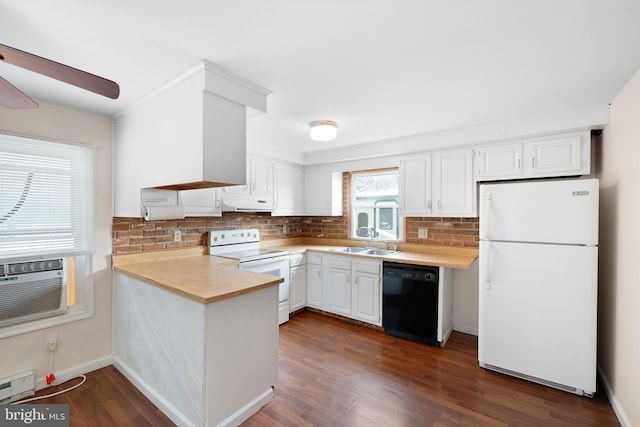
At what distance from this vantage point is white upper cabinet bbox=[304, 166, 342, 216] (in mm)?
4223

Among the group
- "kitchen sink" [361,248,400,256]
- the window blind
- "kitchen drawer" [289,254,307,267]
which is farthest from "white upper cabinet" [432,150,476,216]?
the window blind

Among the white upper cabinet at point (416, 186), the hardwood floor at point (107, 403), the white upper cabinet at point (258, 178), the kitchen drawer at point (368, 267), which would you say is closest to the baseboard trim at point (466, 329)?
the kitchen drawer at point (368, 267)

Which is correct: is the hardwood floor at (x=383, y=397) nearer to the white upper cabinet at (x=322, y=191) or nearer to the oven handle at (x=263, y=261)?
the oven handle at (x=263, y=261)

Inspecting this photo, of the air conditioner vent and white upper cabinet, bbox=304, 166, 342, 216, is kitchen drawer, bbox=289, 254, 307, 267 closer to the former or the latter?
white upper cabinet, bbox=304, 166, 342, 216

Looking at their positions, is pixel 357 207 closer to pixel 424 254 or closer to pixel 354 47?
pixel 424 254

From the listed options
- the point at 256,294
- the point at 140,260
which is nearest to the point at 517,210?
the point at 256,294

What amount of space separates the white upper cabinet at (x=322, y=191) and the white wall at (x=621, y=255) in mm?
2803

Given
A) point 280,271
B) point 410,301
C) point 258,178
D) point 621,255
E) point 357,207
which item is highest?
point 258,178

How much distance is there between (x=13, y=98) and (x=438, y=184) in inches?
131

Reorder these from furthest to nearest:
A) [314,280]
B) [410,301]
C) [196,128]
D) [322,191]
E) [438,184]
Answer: [322,191] → [314,280] → [438,184] → [410,301] → [196,128]

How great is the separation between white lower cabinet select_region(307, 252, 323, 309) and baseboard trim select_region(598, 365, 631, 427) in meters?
2.71

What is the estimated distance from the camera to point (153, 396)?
2.14m

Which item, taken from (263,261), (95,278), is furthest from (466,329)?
(95,278)

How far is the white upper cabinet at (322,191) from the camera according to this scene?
4223mm
